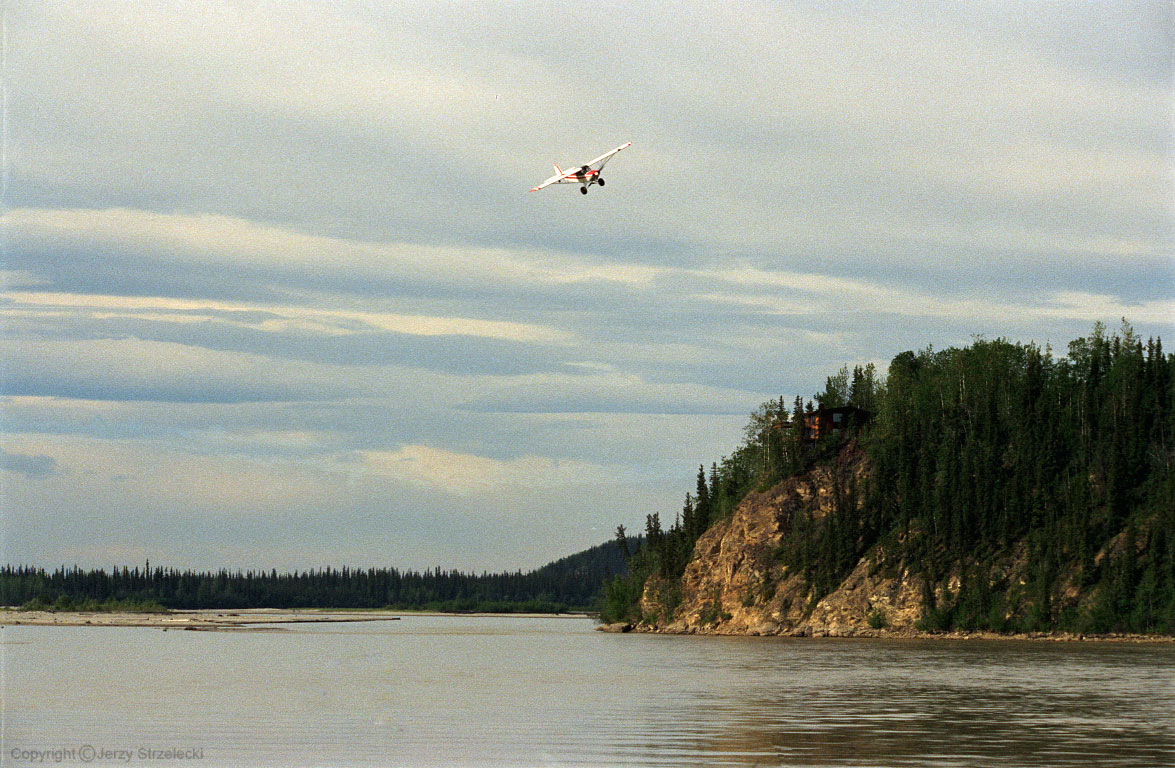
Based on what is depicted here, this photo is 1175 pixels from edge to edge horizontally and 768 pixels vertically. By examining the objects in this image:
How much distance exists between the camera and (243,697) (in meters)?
68.5

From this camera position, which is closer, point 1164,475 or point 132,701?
point 132,701

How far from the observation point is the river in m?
42.1

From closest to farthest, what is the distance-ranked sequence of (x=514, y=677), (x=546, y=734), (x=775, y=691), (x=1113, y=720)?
1. (x=546, y=734)
2. (x=1113, y=720)
3. (x=775, y=691)
4. (x=514, y=677)

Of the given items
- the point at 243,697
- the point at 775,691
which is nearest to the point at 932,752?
the point at 775,691

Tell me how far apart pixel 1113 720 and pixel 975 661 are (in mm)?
63259

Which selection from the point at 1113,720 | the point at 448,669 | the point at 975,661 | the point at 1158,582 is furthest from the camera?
the point at 1158,582

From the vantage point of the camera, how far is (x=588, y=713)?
5906 cm

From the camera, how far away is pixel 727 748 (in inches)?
1698

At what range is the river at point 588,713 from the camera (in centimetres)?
4206

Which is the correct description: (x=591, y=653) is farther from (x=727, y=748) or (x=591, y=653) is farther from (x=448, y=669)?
(x=727, y=748)

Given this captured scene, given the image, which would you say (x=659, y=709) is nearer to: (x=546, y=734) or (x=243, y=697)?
(x=546, y=734)

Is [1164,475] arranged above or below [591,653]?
above

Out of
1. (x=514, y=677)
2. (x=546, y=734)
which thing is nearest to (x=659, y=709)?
(x=546, y=734)

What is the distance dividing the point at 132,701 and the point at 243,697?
19.8 ft
